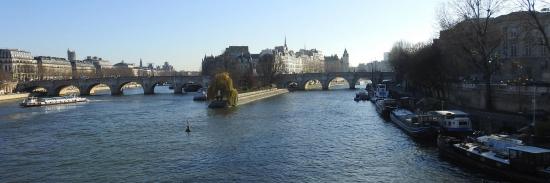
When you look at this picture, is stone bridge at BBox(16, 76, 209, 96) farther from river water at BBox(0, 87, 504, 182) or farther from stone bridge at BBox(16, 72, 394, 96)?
river water at BBox(0, 87, 504, 182)

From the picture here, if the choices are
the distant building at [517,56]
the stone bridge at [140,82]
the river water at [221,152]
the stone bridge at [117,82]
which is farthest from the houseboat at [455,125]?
the stone bridge at [117,82]

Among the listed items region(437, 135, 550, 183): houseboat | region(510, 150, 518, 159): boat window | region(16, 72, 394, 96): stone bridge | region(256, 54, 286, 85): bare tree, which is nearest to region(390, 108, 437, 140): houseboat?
region(437, 135, 550, 183): houseboat

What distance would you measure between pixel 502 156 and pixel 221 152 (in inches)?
565

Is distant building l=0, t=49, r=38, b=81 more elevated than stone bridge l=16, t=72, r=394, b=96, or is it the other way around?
distant building l=0, t=49, r=38, b=81

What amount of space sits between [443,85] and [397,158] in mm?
29883

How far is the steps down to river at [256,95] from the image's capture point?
74.2m

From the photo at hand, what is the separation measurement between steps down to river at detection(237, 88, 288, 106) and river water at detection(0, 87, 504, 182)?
22239mm

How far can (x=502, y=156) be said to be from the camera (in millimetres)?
25000

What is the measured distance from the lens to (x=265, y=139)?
37.1m

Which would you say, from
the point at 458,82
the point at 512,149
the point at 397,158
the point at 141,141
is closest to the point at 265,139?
the point at 141,141

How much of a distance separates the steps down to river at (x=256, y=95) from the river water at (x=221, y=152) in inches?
876

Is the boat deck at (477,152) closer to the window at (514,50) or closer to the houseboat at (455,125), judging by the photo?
the houseboat at (455,125)

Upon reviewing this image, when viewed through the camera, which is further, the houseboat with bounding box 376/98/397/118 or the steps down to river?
the steps down to river

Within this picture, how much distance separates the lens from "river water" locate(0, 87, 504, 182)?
26016 millimetres
